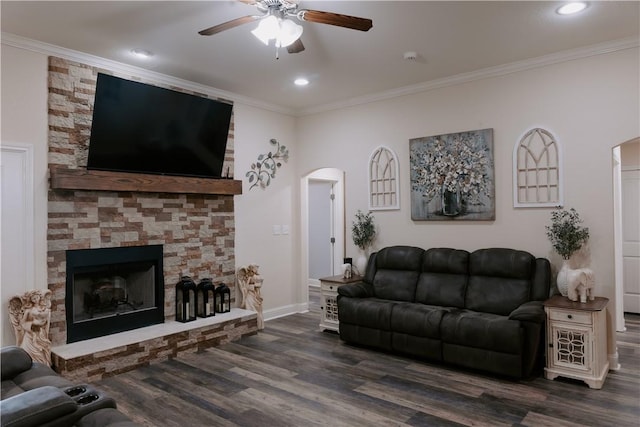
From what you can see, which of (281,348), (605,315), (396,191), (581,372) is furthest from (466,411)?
(396,191)

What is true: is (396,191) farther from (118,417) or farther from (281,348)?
(118,417)

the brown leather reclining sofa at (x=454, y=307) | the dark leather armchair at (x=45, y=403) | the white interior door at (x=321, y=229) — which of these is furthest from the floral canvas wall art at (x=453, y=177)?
the dark leather armchair at (x=45, y=403)

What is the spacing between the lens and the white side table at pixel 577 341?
134 inches

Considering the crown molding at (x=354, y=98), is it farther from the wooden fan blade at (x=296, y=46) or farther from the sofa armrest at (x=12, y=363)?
the sofa armrest at (x=12, y=363)

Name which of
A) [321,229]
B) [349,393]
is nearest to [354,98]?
[321,229]

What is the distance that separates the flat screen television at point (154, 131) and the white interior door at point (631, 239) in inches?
213

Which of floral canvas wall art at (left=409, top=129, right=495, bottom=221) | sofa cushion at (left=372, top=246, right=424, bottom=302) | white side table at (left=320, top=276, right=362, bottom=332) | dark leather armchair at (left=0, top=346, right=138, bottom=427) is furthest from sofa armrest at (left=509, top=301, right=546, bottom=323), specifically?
dark leather armchair at (left=0, top=346, right=138, bottom=427)

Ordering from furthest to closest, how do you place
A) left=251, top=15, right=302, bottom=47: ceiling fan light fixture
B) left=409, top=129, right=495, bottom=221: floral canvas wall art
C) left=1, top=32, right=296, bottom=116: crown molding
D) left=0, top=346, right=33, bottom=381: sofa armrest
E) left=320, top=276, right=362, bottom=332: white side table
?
left=320, top=276, right=362, bottom=332: white side table, left=409, top=129, right=495, bottom=221: floral canvas wall art, left=1, top=32, right=296, bottom=116: crown molding, left=251, top=15, right=302, bottom=47: ceiling fan light fixture, left=0, top=346, right=33, bottom=381: sofa armrest

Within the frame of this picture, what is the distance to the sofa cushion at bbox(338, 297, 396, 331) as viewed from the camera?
13.9ft

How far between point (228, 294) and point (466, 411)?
299 cm

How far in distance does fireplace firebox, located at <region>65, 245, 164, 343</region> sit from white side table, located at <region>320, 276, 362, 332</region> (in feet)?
6.07

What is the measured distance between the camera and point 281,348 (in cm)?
455

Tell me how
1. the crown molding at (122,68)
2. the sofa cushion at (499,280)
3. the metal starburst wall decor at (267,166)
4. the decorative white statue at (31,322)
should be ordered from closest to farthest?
the decorative white statue at (31,322)
the crown molding at (122,68)
the sofa cushion at (499,280)
the metal starburst wall decor at (267,166)

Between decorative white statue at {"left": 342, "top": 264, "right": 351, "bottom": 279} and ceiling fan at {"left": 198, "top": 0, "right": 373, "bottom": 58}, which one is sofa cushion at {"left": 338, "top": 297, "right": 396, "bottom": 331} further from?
ceiling fan at {"left": 198, "top": 0, "right": 373, "bottom": 58}
